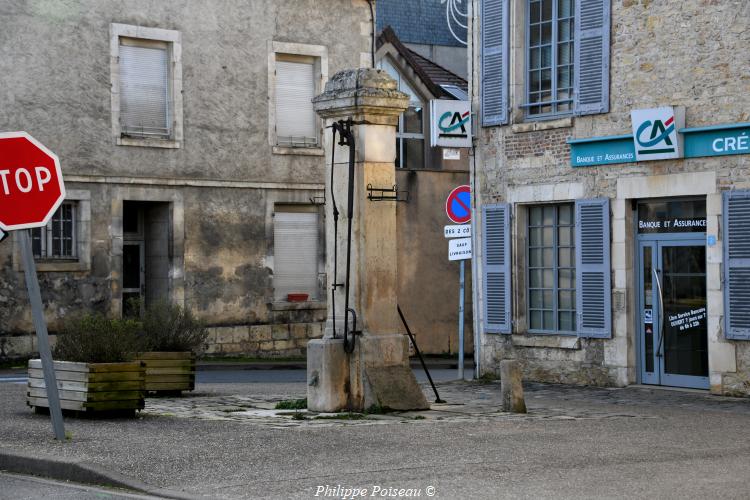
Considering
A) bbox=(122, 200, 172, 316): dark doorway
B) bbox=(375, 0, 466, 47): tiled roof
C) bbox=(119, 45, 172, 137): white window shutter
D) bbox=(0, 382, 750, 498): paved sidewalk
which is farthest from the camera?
bbox=(375, 0, 466, 47): tiled roof

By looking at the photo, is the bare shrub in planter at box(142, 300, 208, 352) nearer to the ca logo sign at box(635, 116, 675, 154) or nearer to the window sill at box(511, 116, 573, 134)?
the window sill at box(511, 116, 573, 134)

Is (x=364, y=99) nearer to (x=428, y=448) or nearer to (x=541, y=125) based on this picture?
(x=428, y=448)

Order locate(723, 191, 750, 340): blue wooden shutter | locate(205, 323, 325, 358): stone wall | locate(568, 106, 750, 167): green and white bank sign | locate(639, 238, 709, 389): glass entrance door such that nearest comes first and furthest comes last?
locate(723, 191, 750, 340): blue wooden shutter < locate(568, 106, 750, 167): green and white bank sign < locate(639, 238, 709, 389): glass entrance door < locate(205, 323, 325, 358): stone wall

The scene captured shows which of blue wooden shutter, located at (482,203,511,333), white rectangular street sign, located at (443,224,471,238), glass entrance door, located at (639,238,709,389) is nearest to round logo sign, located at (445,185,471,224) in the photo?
white rectangular street sign, located at (443,224,471,238)

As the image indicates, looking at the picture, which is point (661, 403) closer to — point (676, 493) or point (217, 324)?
point (676, 493)

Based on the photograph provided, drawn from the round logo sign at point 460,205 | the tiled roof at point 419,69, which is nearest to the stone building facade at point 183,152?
the tiled roof at point 419,69

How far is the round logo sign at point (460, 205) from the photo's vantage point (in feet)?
60.6

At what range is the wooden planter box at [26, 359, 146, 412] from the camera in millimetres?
13062

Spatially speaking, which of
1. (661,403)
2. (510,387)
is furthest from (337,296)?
(661,403)

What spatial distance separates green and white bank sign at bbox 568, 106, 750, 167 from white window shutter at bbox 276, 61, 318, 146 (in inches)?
417

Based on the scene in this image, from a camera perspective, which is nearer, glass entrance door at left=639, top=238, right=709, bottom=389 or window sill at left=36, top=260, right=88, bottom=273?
glass entrance door at left=639, top=238, right=709, bottom=389

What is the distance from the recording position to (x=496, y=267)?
63.2ft

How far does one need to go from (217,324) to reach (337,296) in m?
12.3

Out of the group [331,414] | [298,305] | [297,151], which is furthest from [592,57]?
[298,305]
